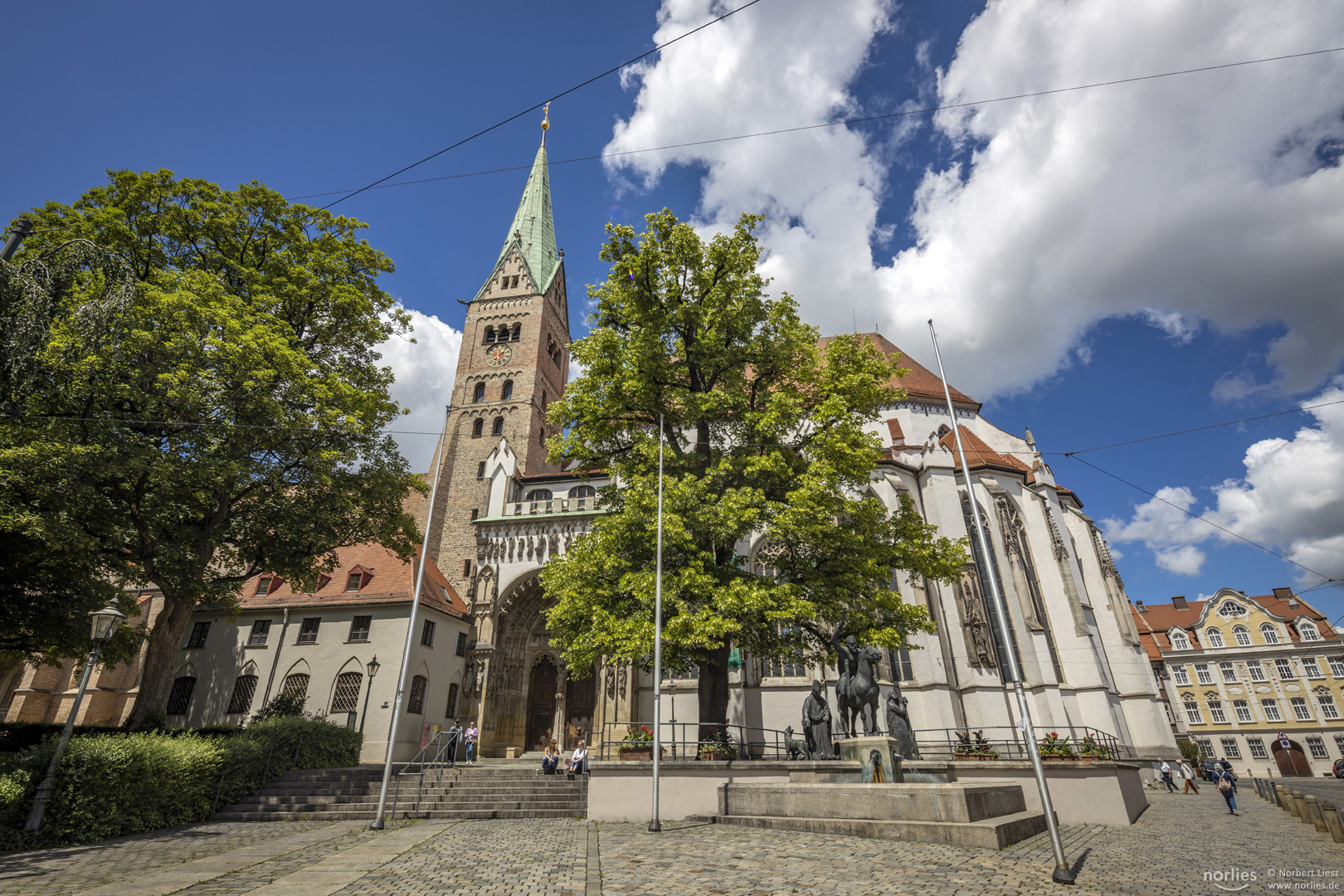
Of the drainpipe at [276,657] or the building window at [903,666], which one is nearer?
the building window at [903,666]

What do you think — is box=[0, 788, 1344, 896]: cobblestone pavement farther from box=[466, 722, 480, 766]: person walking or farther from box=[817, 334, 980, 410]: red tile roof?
box=[817, 334, 980, 410]: red tile roof

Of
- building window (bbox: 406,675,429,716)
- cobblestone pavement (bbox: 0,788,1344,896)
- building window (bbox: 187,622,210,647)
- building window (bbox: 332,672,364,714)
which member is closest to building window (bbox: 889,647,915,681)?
cobblestone pavement (bbox: 0,788,1344,896)

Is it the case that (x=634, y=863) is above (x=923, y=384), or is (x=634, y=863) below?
below

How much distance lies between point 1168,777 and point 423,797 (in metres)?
25.9

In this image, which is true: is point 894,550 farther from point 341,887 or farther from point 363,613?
point 363,613

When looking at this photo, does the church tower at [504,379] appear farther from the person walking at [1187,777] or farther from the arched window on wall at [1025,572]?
the person walking at [1187,777]

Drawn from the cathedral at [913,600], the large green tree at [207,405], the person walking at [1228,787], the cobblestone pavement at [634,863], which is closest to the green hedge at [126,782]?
the cobblestone pavement at [634,863]

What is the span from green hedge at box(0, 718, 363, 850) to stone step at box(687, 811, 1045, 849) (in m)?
10.7

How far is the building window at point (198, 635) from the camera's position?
2661cm

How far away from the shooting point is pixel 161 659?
15.0 m

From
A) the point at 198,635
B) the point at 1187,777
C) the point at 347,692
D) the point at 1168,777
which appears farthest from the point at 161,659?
the point at 1187,777

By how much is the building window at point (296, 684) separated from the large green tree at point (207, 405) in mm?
9159

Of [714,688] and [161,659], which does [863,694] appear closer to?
[714,688]

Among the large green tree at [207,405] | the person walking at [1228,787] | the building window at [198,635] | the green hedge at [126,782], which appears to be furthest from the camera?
the building window at [198,635]
